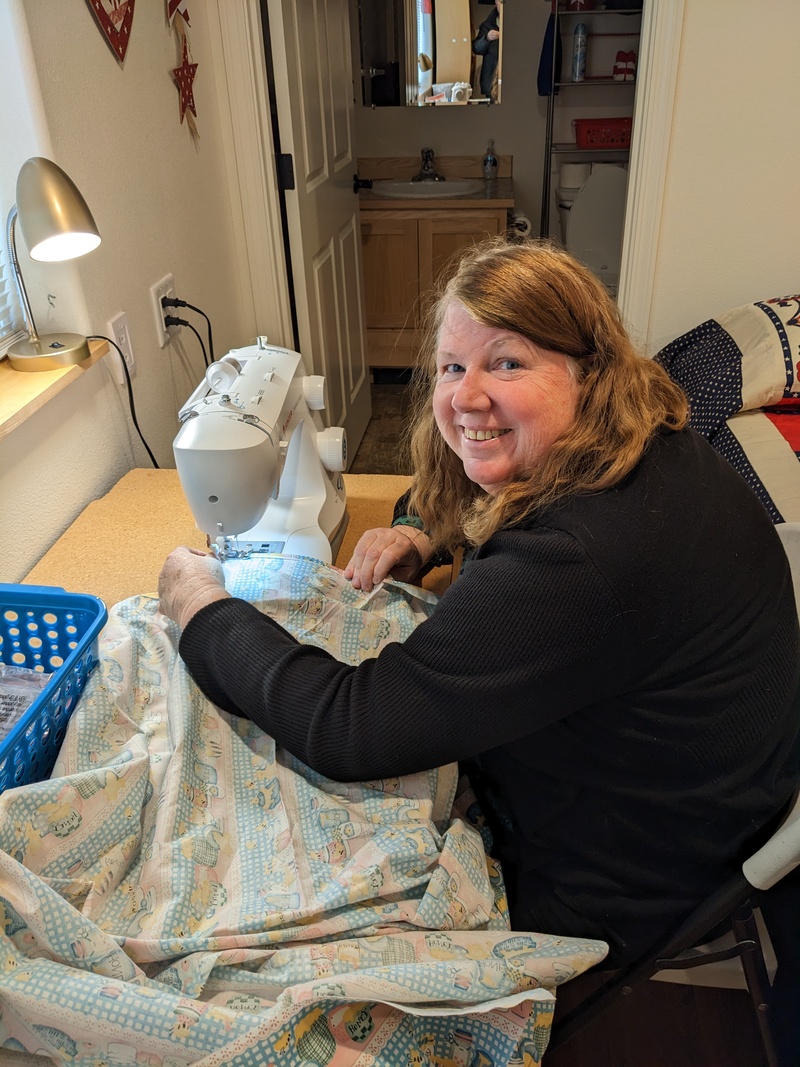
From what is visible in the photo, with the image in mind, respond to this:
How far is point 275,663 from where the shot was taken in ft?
3.10

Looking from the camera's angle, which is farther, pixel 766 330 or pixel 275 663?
pixel 766 330

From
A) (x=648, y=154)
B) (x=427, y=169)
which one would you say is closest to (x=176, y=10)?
(x=648, y=154)

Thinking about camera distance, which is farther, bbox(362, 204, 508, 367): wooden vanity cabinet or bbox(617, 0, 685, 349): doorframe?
bbox(362, 204, 508, 367): wooden vanity cabinet

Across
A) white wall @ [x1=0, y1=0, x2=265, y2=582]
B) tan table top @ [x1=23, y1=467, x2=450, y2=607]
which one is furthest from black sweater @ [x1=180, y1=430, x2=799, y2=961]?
white wall @ [x1=0, y1=0, x2=265, y2=582]

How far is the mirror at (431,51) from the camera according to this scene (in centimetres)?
373

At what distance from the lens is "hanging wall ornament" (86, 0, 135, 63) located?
5.22 ft

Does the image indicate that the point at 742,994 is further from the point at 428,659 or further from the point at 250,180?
the point at 250,180

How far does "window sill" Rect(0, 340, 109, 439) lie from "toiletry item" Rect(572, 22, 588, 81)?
10.1 feet

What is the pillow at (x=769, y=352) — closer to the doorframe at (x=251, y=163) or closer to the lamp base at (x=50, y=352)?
the doorframe at (x=251, y=163)

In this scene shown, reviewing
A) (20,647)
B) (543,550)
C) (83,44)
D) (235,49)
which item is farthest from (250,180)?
(543,550)

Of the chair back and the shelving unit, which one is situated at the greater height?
the shelving unit

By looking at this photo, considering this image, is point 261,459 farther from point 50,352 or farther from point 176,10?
point 176,10

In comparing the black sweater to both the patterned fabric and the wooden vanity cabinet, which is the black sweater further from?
the wooden vanity cabinet

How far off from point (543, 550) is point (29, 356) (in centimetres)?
103
